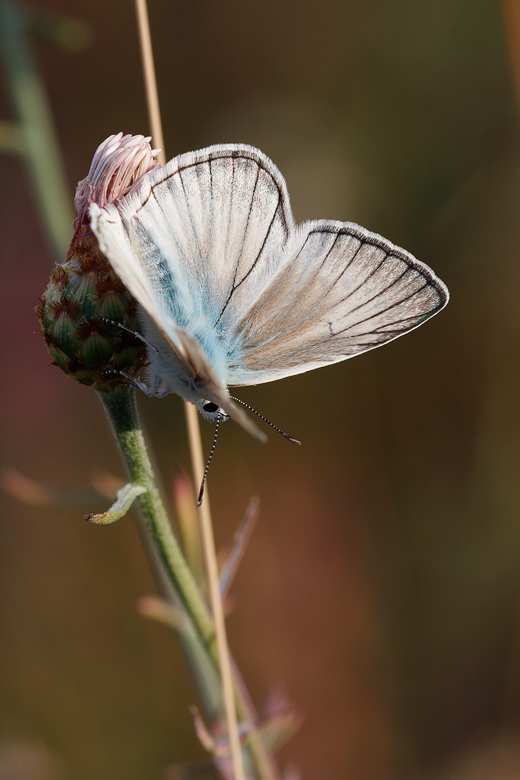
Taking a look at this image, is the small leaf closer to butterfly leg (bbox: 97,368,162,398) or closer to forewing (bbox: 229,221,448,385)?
butterfly leg (bbox: 97,368,162,398)

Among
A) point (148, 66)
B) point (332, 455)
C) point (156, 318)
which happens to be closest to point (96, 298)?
point (156, 318)

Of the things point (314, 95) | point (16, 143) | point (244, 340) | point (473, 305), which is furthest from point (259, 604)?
point (314, 95)

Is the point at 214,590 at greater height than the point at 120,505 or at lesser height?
lesser

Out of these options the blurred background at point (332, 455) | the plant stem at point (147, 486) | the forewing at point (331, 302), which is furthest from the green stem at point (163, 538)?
the blurred background at point (332, 455)

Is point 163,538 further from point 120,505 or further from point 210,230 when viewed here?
point 210,230

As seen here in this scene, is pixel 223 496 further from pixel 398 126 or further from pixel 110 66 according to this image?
pixel 110 66

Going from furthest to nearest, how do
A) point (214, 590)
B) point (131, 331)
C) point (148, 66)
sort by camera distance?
1. point (148, 66)
2. point (214, 590)
3. point (131, 331)
